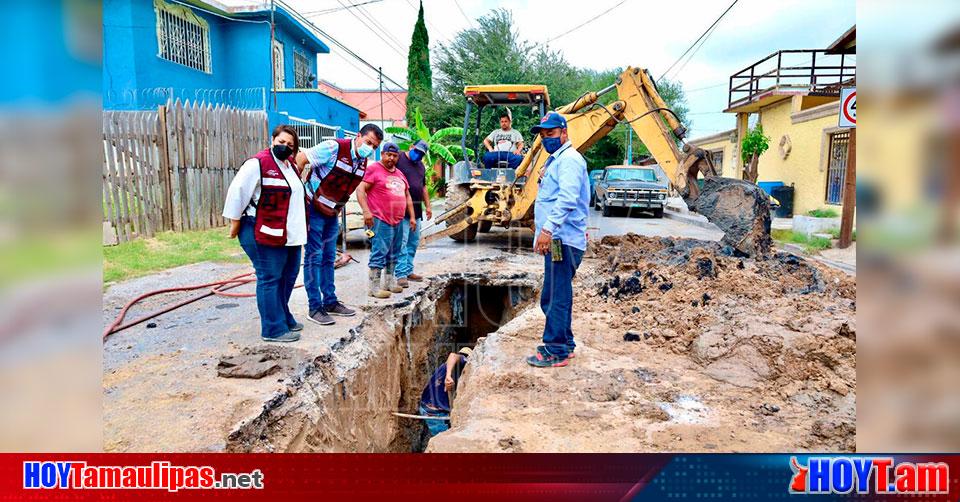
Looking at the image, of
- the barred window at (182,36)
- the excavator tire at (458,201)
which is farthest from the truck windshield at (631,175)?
the barred window at (182,36)

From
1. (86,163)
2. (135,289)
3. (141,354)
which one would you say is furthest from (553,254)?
(135,289)

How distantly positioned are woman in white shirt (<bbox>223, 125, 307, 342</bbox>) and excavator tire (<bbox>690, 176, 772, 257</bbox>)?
495cm

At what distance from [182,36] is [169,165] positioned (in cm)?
600

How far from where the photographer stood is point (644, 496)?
2.00 meters

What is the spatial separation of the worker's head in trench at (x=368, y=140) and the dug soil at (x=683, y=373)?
80.8 inches

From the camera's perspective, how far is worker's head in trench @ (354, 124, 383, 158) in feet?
16.4

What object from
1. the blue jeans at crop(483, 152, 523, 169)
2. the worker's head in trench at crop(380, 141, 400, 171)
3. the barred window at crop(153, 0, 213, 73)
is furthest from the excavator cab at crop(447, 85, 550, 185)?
the barred window at crop(153, 0, 213, 73)

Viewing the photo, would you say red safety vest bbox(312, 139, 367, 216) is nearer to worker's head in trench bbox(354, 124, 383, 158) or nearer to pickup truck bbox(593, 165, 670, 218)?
worker's head in trench bbox(354, 124, 383, 158)

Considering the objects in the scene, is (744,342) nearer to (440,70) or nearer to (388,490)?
(388,490)

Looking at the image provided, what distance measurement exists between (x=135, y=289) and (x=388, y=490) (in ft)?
17.5

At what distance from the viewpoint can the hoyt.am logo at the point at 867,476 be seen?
1.86 metres

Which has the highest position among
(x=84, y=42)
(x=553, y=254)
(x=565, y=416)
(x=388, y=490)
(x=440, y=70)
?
(x=440, y=70)

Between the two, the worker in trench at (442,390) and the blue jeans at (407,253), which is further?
the blue jeans at (407,253)

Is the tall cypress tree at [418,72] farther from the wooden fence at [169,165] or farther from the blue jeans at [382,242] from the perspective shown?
the blue jeans at [382,242]
